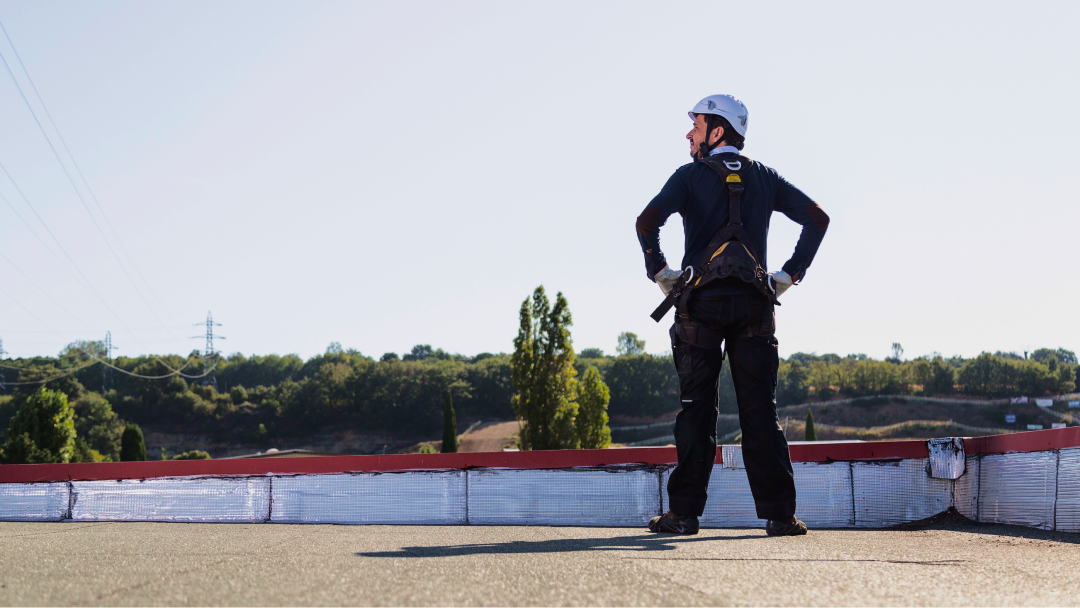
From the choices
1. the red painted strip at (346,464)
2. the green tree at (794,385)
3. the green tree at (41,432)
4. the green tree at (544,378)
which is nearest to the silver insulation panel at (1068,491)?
the red painted strip at (346,464)

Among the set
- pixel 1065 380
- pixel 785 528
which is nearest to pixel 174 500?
pixel 785 528

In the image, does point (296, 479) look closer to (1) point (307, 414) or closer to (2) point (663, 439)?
(2) point (663, 439)

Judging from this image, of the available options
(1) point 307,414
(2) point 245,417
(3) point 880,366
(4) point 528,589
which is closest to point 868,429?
(3) point 880,366

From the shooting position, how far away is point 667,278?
3713mm

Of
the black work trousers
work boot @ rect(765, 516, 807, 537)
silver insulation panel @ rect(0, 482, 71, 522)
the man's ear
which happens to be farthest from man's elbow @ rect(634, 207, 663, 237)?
silver insulation panel @ rect(0, 482, 71, 522)

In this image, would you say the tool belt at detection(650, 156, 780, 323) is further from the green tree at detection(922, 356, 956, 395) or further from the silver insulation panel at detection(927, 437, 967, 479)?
the green tree at detection(922, 356, 956, 395)

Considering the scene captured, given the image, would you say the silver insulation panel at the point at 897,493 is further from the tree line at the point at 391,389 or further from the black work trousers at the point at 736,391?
the tree line at the point at 391,389

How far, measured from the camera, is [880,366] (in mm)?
127562

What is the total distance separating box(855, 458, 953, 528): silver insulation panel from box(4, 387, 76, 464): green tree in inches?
963

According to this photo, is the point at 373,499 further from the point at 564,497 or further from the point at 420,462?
the point at 564,497

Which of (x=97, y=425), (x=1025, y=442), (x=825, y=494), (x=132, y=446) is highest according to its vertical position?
(x=1025, y=442)

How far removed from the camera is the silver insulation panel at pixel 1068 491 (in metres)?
3.33

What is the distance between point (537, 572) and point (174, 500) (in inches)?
167

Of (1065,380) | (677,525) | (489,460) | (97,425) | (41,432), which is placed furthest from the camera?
(1065,380)
